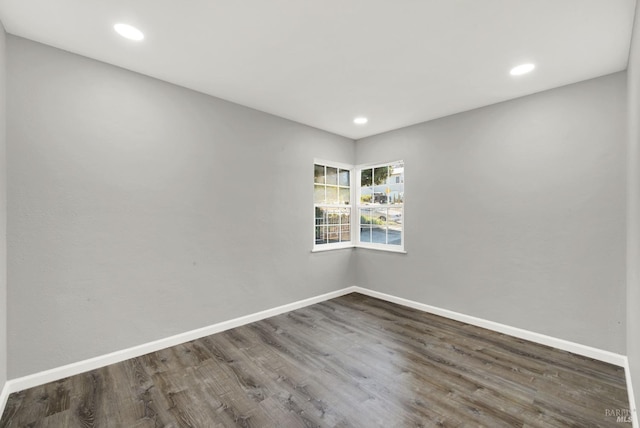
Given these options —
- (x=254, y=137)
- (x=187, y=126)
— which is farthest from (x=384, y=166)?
(x=187, y=126)

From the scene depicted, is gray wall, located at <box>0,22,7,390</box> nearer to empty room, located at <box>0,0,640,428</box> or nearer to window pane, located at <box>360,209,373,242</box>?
empty room, located at <box>0,0,640,428</box>

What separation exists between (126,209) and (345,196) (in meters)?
3.17

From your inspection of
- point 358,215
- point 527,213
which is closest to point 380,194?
point 358,215

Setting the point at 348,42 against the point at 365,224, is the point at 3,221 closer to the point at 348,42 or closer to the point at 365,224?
the point at 348,42

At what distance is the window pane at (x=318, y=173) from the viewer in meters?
4.36

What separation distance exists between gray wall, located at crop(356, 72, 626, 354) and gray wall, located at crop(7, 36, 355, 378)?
2032mm

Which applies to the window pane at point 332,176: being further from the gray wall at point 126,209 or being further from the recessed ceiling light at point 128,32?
the recessed ceiling light at point 128,32

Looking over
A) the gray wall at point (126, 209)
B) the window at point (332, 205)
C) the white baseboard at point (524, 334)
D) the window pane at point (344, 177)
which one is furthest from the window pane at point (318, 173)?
the white baseboard at point (524, 334)

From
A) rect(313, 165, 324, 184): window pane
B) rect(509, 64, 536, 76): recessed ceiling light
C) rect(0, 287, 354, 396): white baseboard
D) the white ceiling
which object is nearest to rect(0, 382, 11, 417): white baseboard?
rect(0, 287, 354, 396): white baseboard

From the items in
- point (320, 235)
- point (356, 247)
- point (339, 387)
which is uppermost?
point (320, 235)

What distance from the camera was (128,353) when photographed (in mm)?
2609

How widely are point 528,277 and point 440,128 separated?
205 cm

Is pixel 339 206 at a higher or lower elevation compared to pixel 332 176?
lower

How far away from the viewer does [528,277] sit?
304cm
